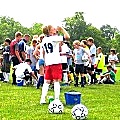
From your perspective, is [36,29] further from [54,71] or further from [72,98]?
[54,71]

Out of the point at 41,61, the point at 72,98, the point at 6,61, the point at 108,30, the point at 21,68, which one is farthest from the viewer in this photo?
the point at 108,30

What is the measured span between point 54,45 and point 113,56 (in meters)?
12.1

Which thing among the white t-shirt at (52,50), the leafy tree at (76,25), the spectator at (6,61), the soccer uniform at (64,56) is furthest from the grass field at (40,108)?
the leafy tree at (76,25)

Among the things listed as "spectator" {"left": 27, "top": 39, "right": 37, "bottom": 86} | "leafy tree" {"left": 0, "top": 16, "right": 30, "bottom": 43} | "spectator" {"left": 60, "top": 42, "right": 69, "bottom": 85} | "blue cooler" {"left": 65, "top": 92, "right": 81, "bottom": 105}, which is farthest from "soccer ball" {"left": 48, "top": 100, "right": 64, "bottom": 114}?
"leafy tree" {"left": 0, "top": 16, "right": 30, "bottom": 43}

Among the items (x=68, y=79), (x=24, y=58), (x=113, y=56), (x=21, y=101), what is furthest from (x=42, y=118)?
(x=113, y=56)

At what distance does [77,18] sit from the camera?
11938 cm

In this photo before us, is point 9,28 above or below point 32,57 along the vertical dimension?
above

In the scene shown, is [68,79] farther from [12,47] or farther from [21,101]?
[21,101]

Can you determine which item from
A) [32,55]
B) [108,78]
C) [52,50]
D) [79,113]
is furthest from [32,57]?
[79,113]

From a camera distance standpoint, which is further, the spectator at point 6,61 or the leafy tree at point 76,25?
the leafy tree at point 76,25

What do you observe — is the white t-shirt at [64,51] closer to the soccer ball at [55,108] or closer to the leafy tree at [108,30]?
the soccer ball at [55,108]

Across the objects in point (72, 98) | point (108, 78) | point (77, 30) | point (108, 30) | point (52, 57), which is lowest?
point (72, 98)

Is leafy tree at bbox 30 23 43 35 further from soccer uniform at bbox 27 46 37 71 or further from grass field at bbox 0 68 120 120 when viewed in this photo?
grass field at bbox 0 68 120 120

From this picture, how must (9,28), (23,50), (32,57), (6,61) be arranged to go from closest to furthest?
(23,50)
(32,57)
(6,61)
(9,28)
